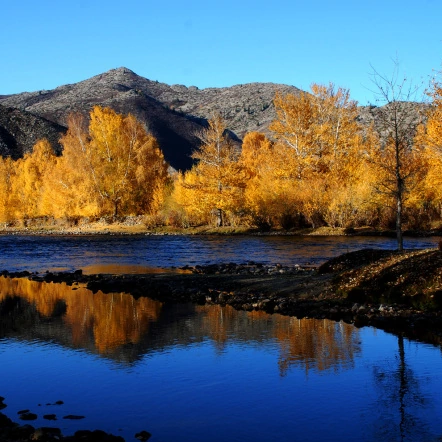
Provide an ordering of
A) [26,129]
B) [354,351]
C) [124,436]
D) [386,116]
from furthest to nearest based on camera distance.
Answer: [26,129] < [386,116] < [354,351] < [124,436]

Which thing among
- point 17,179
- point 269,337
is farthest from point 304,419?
point 17,179

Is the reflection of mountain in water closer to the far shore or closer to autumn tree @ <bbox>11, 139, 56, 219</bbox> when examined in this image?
the far shore

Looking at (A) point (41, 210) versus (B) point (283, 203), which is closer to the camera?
(B) point (283, 203)

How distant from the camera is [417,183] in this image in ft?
152

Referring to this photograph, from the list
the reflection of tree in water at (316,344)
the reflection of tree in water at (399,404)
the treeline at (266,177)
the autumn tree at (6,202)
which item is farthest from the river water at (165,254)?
the autumn tree at (6,202)

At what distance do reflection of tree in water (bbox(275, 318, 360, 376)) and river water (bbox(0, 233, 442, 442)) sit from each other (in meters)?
0.03

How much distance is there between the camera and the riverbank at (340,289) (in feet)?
43.8

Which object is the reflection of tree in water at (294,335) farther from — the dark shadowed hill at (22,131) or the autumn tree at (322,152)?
the dark shadowed hill at (22,131)

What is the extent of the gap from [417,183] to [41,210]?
44.0m

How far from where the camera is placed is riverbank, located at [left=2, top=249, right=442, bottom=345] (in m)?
13.4

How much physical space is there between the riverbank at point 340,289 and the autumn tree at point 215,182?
3116cm

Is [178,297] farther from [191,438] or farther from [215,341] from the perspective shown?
[191,438]

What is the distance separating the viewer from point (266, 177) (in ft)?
170

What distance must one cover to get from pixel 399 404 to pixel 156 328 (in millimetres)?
6540
